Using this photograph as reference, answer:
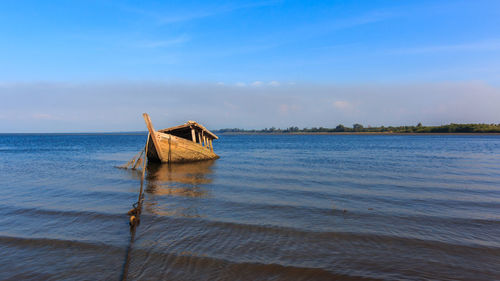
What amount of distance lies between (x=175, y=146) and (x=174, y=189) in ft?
27.0

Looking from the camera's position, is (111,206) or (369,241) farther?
(111,206)

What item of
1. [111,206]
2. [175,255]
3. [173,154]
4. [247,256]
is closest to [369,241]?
[247,256]

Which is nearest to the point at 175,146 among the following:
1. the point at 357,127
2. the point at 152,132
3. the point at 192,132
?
the point at 192,132

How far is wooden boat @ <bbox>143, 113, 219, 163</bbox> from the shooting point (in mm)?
19031

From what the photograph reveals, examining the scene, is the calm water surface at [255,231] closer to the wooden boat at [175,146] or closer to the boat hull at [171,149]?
the wooden boat at [175,146]

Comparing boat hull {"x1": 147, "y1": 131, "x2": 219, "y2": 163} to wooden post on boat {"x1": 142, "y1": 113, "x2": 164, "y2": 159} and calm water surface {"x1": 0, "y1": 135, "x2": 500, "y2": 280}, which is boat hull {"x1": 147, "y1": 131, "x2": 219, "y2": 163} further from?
calm water surface {"x1": 0, "y1": 135, "x2": 500, "y2": 280}

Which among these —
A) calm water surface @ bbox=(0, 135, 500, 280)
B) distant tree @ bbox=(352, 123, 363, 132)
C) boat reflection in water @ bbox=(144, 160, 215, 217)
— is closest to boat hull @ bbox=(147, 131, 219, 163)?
boat reflection in water @ bbox=(144, 160, 215, 217)

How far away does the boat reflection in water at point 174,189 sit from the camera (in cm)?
916

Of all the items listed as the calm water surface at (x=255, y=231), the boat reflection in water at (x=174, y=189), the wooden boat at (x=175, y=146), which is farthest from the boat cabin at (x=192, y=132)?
the calm water surface at (x=255, y=231)

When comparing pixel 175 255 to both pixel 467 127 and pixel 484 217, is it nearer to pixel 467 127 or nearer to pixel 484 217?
pixel 484 217

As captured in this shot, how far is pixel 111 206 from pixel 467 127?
106 metres

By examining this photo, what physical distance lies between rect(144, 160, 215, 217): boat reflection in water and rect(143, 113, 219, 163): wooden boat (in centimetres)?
85

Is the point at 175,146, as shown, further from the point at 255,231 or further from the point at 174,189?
the point at 255,231

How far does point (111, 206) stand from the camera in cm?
952
